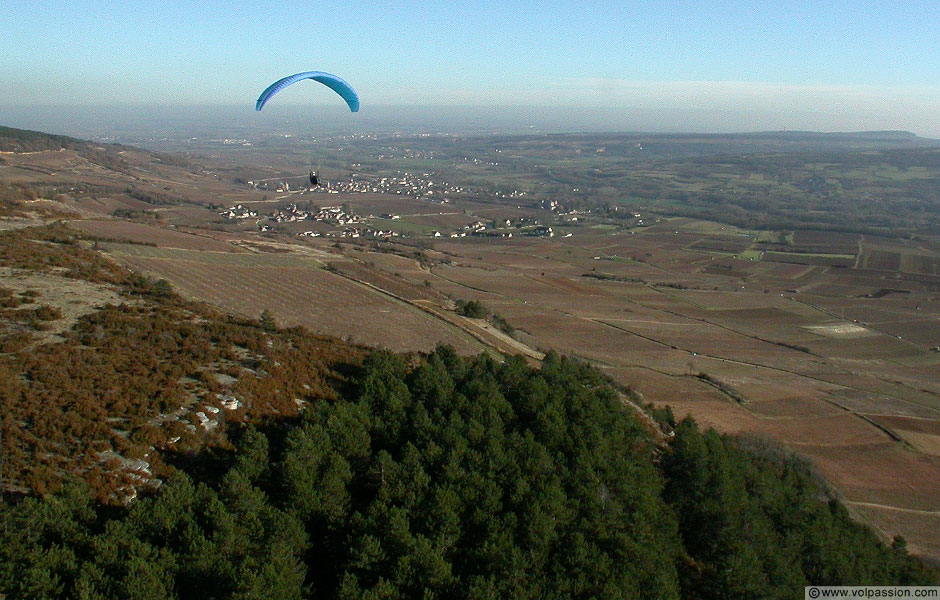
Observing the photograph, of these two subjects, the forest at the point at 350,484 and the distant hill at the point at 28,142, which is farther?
the distant hill at the point at 28,142

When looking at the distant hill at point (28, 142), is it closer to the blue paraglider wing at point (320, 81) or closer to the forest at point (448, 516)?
the blue paraglider wing at point (320, 81)

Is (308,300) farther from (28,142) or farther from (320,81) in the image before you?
(28,142)

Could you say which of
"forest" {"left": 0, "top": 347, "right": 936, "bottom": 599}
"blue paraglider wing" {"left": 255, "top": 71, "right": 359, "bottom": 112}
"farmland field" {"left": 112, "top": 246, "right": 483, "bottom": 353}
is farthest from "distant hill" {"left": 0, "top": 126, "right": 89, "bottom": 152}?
"forest" {"left": 0, "top": 347, "right": 936, "bottom": 599}

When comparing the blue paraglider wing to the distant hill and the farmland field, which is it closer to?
the farmland field

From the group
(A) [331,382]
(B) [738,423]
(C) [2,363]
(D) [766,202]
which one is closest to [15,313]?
(C) [2,363]

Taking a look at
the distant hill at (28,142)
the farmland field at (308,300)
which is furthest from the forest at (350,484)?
the distant hill at (28,142)

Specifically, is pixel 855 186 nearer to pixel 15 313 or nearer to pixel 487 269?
pixel 487 269

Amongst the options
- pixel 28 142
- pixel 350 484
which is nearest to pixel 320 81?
pixel 350 484

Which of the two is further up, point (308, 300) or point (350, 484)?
point (350, 484)
